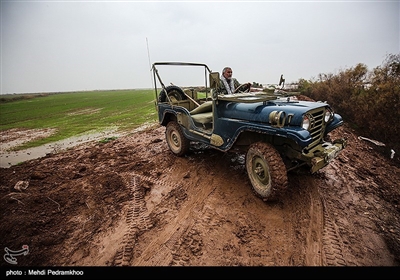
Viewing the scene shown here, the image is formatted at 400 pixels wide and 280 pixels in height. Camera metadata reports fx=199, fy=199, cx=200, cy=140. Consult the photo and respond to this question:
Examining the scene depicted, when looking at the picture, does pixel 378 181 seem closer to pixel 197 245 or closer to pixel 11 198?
pixel 197 245

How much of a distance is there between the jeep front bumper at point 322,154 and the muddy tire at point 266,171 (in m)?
0.39

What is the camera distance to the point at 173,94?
217 inches

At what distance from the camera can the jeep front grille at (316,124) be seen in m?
2.81

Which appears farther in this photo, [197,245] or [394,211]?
[394,211]

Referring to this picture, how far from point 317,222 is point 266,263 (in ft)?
3.52

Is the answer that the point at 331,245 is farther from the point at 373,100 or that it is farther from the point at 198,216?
the point at 373,100

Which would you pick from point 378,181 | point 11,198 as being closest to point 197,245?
point 11,198

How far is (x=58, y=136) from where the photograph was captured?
9016mm

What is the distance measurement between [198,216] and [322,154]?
1967 millimetres

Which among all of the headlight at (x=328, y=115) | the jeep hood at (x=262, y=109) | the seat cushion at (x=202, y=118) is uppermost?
the jeep hood at (x=262, y=109)

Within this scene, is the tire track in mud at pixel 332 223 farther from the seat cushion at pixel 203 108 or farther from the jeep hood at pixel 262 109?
the seat cushion at pixel 203 108

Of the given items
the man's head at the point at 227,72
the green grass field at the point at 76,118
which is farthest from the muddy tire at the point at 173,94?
the green grass field at the point at 76,118

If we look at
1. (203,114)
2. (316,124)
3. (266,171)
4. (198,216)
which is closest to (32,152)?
(203,114)

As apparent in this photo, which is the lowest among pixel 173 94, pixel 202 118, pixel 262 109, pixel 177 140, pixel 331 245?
pixel 331 245
